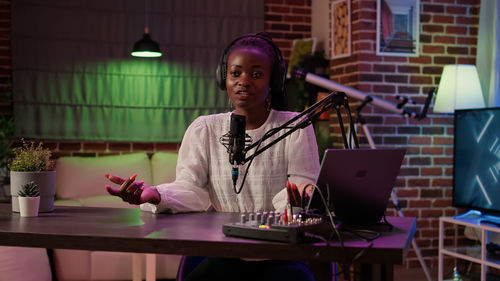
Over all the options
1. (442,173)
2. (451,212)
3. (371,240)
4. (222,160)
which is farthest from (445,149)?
(371,240)

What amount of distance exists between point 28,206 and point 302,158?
36.6 inches

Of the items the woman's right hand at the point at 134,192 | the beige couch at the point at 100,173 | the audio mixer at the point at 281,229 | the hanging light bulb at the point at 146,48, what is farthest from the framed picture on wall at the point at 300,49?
the audio mixer at the point at 281,229

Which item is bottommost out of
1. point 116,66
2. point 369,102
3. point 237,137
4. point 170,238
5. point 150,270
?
point 150,270

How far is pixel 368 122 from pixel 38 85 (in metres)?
2.68

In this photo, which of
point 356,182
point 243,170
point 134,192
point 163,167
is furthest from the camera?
point 163,167

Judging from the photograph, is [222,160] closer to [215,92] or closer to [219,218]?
[219,218]

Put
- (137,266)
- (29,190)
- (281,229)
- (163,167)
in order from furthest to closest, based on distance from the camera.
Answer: (163,167) → (137,266) → (29,190) → (281,229)

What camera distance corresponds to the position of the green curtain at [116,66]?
4750 mm

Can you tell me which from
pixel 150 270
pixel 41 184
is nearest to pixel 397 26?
pixel 150 270

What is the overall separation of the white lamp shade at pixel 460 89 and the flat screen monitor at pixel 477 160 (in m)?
0.08

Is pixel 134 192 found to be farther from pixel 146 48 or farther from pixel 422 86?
pixel 422 86

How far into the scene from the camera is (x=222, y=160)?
2084 mm

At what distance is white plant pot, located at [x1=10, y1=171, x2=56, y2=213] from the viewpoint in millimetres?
1868

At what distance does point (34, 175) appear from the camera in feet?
6.14
